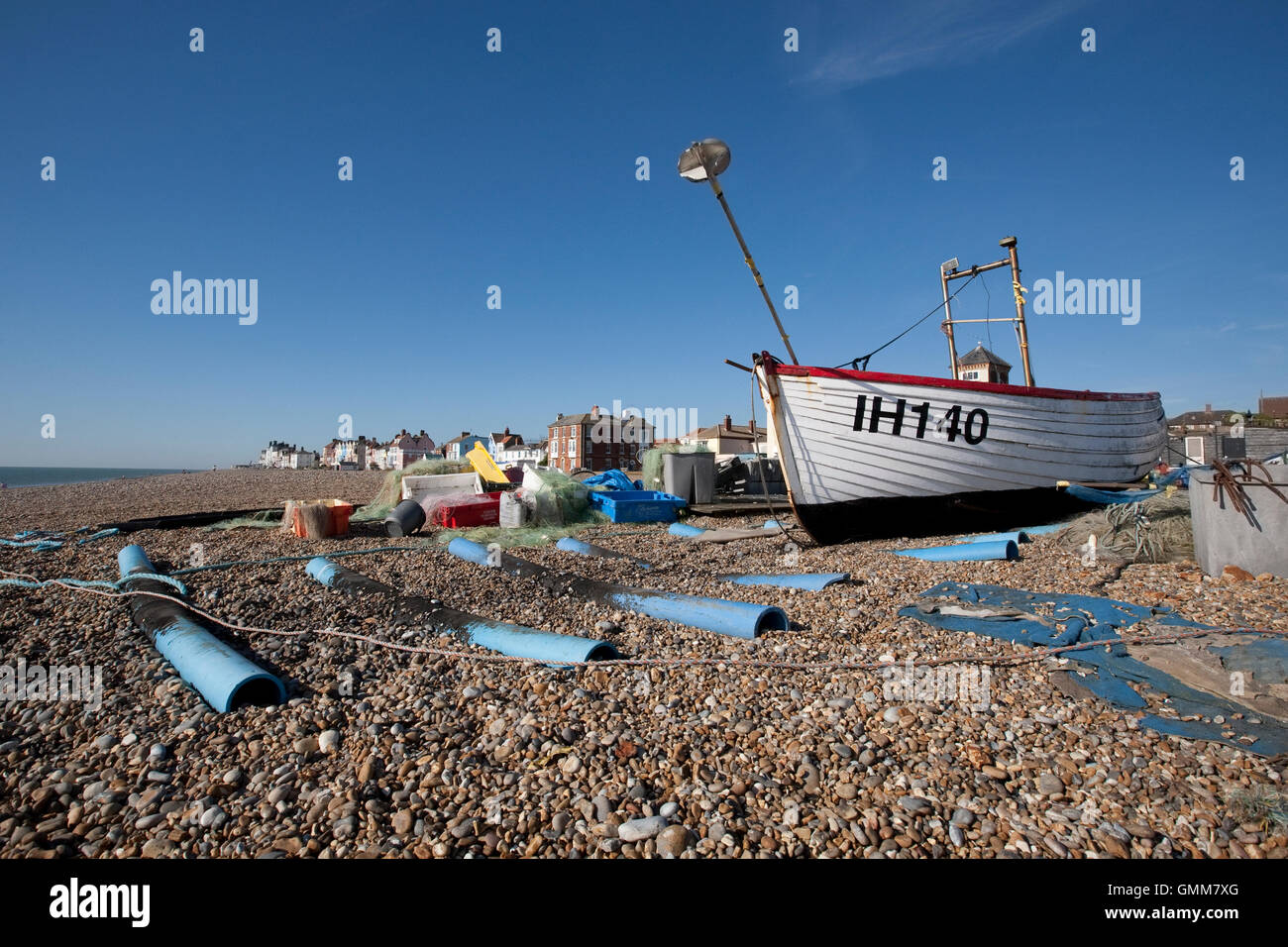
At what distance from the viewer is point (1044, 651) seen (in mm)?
4320

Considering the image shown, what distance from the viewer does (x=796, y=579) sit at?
6973mm

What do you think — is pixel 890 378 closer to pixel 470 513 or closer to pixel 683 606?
pixel 683 606

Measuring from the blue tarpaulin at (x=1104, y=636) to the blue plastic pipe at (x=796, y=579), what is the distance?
3.15 feet

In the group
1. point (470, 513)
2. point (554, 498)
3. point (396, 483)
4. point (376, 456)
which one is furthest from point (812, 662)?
point (376, 456)

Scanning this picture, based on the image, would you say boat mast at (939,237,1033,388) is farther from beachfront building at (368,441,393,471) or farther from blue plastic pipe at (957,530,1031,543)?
beachfront building at (368,441,393,471)

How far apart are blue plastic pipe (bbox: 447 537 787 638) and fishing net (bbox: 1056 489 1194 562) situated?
5.36 metres

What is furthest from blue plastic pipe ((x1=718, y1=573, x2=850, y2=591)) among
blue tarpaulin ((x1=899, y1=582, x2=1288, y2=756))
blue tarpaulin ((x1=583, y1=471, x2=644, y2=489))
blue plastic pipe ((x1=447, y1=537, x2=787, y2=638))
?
blue tarpaulin ((x1=583, y1=471, x2=644, y2=489))

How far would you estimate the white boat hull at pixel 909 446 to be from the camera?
10008 millimetres

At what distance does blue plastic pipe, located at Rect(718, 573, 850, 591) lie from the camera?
263 inches

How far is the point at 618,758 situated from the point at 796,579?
4342 millimetres

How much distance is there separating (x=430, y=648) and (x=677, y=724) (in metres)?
2.27

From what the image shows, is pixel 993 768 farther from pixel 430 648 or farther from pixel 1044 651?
pixel 430 648

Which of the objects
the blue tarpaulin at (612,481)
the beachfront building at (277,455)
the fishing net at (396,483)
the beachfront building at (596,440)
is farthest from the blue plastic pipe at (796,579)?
the beachfront building at (277,455)
